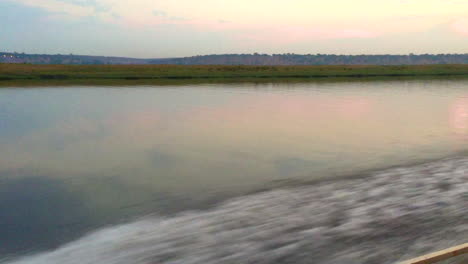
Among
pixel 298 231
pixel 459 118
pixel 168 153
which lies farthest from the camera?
pixel 459 118

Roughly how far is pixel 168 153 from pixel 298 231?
8290 millimetres

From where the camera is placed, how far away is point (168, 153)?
15.4 m

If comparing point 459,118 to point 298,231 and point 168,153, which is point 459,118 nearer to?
point 168,153

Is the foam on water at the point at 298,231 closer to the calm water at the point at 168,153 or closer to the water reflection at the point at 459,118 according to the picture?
the calm water at the point at 168,153

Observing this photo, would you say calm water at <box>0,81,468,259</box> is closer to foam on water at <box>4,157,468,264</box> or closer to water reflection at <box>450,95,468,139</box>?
water reflection at <box>450,95,468,139</box>

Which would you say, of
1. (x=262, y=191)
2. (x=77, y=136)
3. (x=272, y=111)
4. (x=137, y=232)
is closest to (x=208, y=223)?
(x=137, y=232)

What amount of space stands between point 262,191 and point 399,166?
16.6 feet

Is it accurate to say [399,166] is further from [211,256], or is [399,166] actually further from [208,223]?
[211,256]

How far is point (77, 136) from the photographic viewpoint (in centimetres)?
1919

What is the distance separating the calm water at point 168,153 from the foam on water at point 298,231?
0.72 m

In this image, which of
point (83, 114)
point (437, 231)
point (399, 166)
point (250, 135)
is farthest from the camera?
point (83, 114)

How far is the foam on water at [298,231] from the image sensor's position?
23.1ft

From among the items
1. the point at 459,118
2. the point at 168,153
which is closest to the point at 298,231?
the point at 168,153

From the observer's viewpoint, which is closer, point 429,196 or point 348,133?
point 429,196
